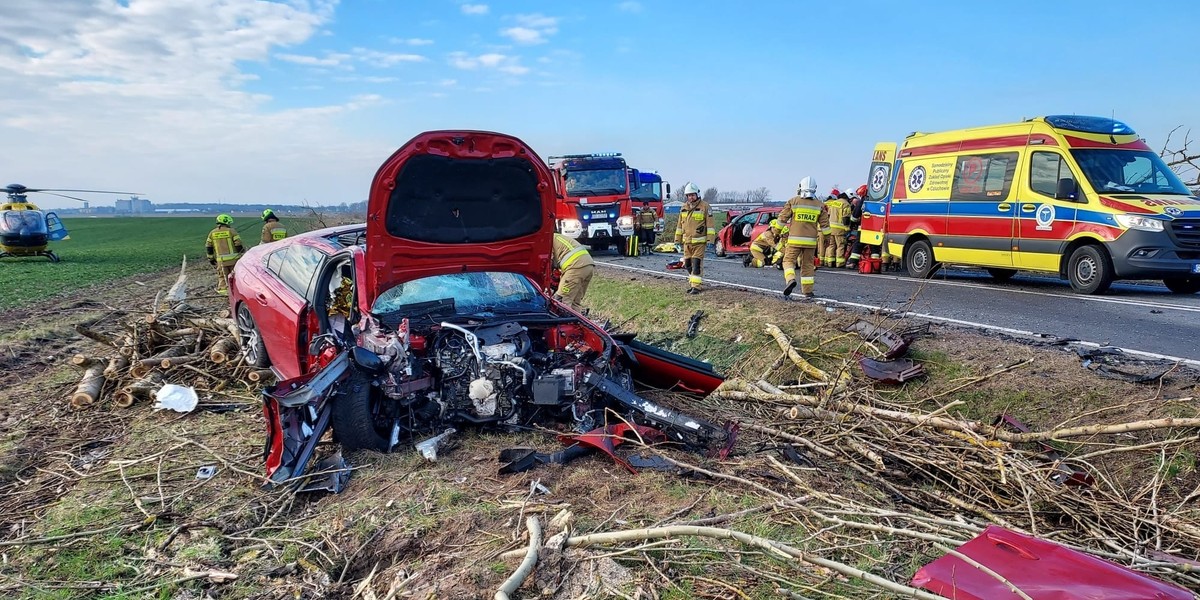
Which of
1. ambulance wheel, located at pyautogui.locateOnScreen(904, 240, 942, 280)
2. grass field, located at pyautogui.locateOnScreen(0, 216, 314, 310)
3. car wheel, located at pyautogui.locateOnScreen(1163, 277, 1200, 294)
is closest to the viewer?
car wheel, located at pyautogui.locateOnScreen(1163, 277, 1200, 294)

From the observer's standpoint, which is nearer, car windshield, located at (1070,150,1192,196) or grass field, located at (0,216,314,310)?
car windshield, located at (1070,150,1192,196)

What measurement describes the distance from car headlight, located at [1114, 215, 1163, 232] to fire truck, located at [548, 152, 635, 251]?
11977mm

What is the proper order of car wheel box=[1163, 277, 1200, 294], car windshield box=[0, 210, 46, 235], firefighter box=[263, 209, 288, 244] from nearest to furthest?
car wheel box=[1163, 277, 1200, 294]
firefighter box=[263, 209, 288, 244]
car windshield box=[0, 210, 46, 235]

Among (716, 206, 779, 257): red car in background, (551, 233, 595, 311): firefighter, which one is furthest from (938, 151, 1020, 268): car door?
(716, 206, 779, 257): red car in background

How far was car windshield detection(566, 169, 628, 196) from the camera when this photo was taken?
19.6 meters

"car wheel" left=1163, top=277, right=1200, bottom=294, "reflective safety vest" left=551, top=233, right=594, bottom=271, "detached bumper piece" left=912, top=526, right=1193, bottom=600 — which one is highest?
"reflective safety vest" left=551, top=233, right=594, bottom=271

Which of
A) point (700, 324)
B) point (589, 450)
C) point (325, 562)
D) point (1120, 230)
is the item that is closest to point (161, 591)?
point (325, 562)

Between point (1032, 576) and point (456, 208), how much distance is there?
4.20 meters

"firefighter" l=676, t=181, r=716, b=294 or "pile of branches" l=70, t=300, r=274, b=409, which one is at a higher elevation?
"firefighter" l=676, t=181, r=716, b=294

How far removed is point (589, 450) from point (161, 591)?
8.08ft

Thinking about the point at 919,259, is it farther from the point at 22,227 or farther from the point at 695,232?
the point at 22,227

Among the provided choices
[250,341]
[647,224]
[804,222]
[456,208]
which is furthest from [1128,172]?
[647,224]

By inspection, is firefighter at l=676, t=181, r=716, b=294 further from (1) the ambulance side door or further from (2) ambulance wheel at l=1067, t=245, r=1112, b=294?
(2) ambulance wheel at l=1067, t=245, r=1112, b=294

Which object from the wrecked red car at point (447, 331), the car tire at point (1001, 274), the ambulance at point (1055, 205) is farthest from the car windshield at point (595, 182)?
the wrecked red car at point (447, 331)
